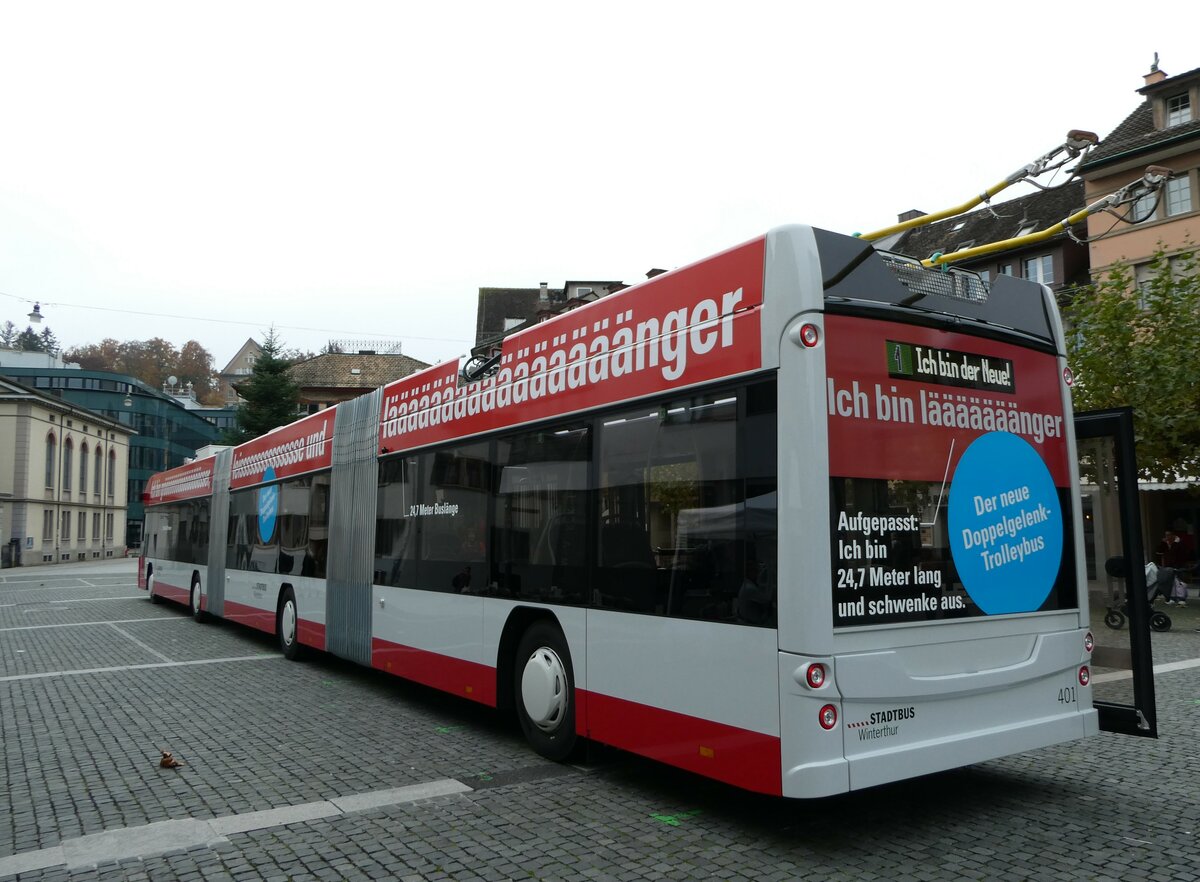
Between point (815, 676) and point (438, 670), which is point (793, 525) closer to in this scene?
point (815, 676)

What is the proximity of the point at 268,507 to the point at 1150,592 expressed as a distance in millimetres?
13605

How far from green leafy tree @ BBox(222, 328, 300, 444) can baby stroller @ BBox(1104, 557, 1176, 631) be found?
151 feet

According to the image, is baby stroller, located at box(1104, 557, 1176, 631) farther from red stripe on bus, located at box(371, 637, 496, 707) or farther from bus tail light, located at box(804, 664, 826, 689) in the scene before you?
red stripe on bus, located at box(371, 637, 496, 707)

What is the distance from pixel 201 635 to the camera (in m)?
16.0

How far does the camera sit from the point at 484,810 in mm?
5688

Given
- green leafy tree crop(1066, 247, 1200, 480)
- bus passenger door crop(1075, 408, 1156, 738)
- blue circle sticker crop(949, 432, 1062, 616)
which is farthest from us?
green leafy tree crop(1066, 247, 1200, 480)

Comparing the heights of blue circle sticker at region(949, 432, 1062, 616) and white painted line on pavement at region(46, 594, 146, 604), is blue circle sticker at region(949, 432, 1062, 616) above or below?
above

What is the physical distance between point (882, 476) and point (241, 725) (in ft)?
20.1

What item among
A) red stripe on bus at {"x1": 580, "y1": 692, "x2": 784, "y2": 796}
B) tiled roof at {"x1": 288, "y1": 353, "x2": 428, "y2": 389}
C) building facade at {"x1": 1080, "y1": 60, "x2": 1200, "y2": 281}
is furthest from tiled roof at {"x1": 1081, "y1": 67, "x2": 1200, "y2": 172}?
tiled roof at {"x1": 288, "y1": 353, "x2": 428, "y2": 389}

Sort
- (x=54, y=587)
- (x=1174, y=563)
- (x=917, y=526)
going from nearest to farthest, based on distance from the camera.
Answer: (x=917, y=526) → (x=1174, y=563) → (x=54, y=587)

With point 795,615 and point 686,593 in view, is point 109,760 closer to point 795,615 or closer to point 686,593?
point 686,593

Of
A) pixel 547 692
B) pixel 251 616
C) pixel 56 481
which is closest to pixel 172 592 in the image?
pixel 251 616

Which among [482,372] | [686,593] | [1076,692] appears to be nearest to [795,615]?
[686,593]

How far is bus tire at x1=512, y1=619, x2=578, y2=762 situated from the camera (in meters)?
6.65
